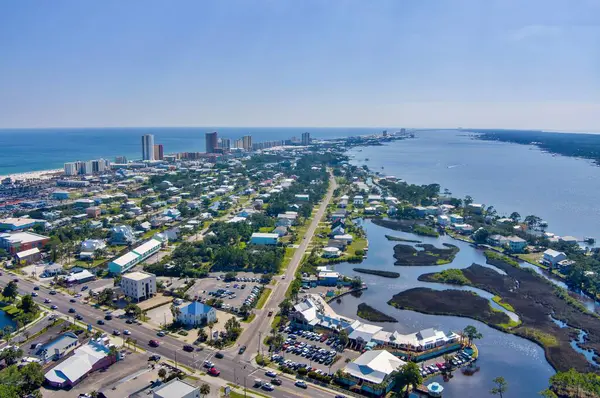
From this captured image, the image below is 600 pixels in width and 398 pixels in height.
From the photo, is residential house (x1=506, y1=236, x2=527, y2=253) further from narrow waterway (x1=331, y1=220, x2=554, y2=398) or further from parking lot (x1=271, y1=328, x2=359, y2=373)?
parking lot (x1=271, y1=328, x2=359, y2=373)

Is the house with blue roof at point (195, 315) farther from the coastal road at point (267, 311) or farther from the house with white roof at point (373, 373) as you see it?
the house with white roof at point (373, 373)

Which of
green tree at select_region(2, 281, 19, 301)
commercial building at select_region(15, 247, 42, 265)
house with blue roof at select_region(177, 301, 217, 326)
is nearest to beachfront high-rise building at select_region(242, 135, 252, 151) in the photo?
commercial building at select_region(15, 247, 42, 265)

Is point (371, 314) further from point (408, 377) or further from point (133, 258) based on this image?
point (133, 258)

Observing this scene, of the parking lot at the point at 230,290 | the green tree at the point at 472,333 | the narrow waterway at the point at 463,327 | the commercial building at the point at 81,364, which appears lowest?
the narrow waterway at the point at 463,327

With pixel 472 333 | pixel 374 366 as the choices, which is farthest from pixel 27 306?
pixel 472 333

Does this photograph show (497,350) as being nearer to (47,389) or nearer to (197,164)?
(47,389)

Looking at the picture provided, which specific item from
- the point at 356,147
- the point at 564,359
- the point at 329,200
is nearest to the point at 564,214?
the point at 329,200

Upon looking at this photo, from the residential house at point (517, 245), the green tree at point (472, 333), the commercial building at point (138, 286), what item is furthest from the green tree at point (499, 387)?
the residential house at point (517, 245)
